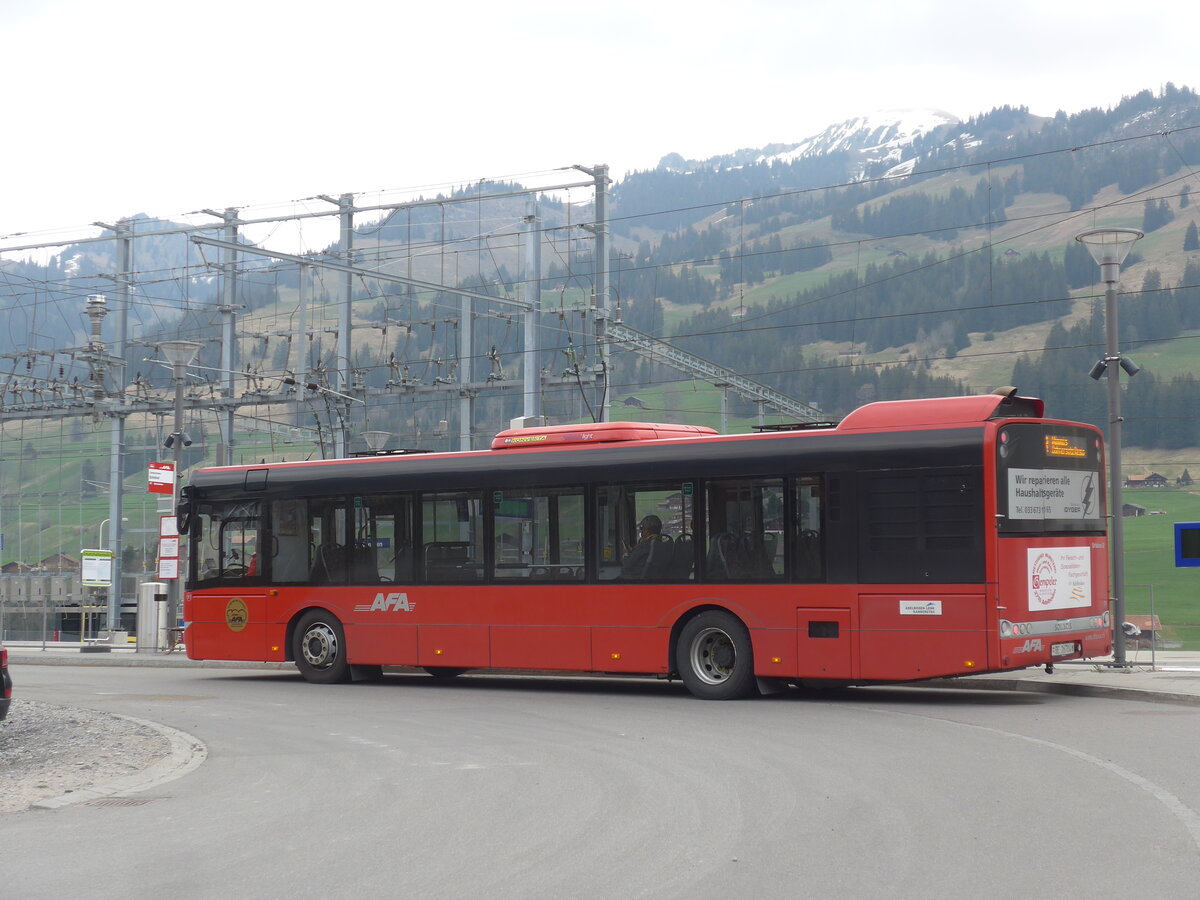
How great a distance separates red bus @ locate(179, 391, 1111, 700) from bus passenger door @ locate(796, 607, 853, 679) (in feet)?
0.07

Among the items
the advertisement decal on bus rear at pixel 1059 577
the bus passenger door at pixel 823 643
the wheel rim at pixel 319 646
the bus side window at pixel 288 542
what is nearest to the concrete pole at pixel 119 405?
the bus side window at pixel 288 542

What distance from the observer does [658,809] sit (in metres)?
8.98

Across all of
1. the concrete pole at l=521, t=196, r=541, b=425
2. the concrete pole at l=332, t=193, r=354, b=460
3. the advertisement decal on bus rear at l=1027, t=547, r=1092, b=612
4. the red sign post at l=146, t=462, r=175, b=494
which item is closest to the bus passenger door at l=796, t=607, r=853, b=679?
the advertisement decal on bus rear at l=1027, t=547, r=1092, b=612

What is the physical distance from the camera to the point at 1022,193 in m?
194

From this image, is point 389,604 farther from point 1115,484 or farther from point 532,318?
point 532,318

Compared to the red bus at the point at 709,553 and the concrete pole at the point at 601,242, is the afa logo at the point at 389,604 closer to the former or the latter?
the red bus at the point at 709,553

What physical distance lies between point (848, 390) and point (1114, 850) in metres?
101

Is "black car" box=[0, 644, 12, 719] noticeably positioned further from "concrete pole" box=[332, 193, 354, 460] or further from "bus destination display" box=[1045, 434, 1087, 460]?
"concrete pole" box=[332, 193, 354, 460]

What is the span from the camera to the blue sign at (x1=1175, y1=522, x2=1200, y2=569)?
18203 mm

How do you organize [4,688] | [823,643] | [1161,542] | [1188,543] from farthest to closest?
1. [1161,542]
2. [1188,543]
3. [823,643]
4. [4,688]

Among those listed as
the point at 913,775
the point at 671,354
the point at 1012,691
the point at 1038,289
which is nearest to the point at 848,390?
the point at 1038,289

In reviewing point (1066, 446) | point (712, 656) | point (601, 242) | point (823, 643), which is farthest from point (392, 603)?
point (601, 242)

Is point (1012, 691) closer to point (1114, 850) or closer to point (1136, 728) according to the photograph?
point (1136, 728)

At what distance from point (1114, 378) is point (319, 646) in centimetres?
1085
